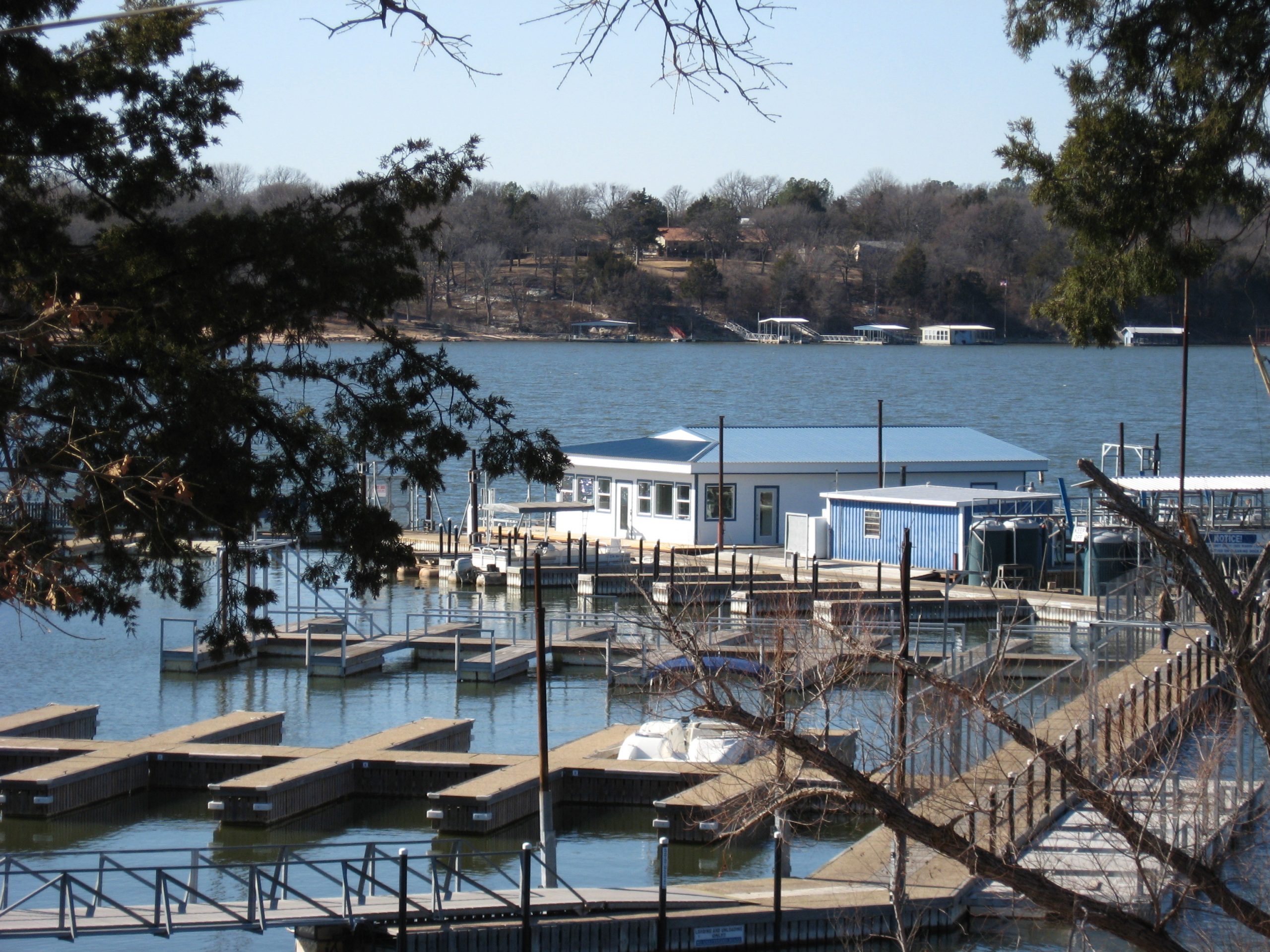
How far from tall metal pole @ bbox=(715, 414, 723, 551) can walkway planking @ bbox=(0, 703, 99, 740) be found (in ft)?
67.5

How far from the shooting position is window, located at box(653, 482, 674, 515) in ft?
157

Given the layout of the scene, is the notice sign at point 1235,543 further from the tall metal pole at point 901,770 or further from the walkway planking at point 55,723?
the walkway planking at point 55,723

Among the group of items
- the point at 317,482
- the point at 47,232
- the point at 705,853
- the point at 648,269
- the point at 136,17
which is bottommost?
the point at 705,853

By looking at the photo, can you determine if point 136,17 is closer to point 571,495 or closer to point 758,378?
point 571,495

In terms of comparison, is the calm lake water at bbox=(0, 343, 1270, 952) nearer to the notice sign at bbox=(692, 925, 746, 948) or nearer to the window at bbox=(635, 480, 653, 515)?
the notice sign at bbox=(692, 925, 746, 948)

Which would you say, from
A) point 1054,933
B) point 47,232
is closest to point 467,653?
point 1054,933

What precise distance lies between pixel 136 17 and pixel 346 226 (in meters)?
2.81

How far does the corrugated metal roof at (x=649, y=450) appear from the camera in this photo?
46875 mm

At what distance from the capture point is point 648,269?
163750 mm

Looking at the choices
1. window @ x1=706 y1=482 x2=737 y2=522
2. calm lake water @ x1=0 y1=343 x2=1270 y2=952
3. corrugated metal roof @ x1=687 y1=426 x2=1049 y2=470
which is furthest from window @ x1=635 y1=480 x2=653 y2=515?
calm lake water @ x1=0 y1=343 x2=1270 y2=952

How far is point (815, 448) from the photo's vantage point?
163 ft

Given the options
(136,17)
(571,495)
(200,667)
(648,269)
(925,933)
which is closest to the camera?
(136,17)

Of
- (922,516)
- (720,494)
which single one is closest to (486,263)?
(720,494)

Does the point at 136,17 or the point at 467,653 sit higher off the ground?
the point at 136,17
